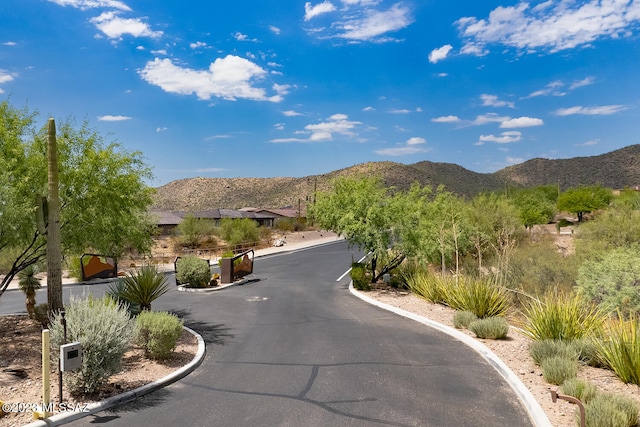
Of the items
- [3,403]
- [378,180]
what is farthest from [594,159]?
[3,403]

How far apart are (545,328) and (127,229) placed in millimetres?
10334

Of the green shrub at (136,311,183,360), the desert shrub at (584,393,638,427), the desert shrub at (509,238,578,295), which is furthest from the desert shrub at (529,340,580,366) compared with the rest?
the desert shrub at (509,238,578,295)

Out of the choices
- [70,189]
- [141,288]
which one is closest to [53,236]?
[70,189]

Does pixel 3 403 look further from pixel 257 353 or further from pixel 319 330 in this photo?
pixel 319 330

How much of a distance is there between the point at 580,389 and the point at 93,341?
794cm

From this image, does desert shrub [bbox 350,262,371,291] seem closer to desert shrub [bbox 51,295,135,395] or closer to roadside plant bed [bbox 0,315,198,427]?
roadside plant bed [bbox 0,315,198,427]

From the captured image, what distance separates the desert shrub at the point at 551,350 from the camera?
9.02 metres

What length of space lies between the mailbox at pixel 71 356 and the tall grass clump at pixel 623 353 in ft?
29.7

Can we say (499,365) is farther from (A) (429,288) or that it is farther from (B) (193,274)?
(B) (193,274)

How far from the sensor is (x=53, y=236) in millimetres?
9570

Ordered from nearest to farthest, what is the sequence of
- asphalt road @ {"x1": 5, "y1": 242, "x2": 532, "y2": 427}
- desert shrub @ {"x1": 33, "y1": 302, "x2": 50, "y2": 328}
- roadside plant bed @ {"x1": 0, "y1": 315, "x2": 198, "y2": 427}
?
asphalt road @ {"x1": 5, "y1": 242, "x2": 532, "y2": 427} < roadside plant bed @ {"x1": 0, "y1": 315, "x2": 198, "y2": 427} < desert shrub @ {"x1": 33, "y1": 302, "x2": 50, "y2": 328}

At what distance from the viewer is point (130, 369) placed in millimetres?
9203

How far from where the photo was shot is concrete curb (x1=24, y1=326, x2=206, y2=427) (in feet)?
22.2

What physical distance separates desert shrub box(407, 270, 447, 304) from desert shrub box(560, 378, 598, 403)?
8.15 m
